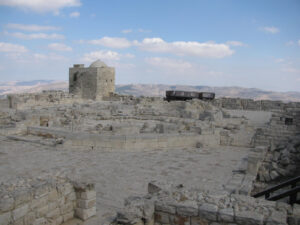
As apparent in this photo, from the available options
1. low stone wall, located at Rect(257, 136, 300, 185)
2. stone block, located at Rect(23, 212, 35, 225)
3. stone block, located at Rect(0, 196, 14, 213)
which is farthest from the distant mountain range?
stone block, located at Rect(0, 196, 14, 213)

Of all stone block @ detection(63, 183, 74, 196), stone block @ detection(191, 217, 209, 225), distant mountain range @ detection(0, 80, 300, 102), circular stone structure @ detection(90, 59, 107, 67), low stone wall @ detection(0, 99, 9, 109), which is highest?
circular stone structure @ detection(90, 59, 107, 67)

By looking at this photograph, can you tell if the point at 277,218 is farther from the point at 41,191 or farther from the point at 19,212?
the point at 19,212

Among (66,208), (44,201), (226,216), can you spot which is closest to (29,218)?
(44,201)

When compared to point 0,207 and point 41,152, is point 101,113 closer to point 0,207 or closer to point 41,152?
point 41,152

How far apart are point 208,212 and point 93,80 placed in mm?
27442

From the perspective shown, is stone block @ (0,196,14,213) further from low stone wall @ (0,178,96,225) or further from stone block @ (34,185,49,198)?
stone block @ (34,185,49,198)

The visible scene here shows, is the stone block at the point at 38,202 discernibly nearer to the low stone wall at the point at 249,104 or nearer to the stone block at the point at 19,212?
the stone block at the point at 19,212

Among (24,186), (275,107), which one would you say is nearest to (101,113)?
(24,186)

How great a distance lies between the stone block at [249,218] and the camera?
10.6 feet

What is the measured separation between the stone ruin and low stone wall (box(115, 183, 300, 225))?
0.5 inches

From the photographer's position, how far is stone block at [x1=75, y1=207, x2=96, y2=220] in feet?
14.5

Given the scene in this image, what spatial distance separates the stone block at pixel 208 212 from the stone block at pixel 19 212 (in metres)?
2.23

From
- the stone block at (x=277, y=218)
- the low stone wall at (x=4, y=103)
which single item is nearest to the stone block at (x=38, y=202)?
the stone block at (x=277, y=218)

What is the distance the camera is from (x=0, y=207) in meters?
3.45
